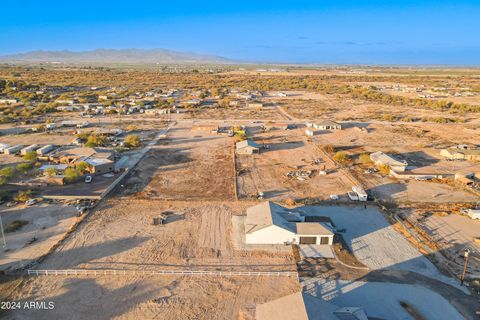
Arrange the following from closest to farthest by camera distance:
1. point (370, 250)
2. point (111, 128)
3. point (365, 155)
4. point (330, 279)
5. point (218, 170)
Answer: point (330, 279) → point (370, 250) → point (218, 170) → point (365, 155) → point (111, 128)

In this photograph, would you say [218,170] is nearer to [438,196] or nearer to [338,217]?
[338,217]

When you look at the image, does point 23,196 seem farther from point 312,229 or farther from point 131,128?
point 131,128

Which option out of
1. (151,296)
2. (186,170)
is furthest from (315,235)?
(186,170)

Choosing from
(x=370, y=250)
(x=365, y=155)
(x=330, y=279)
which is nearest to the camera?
(x=330, y=279)

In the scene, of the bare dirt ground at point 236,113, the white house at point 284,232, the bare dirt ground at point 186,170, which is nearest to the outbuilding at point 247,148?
the bare dirt ground at point 186,170

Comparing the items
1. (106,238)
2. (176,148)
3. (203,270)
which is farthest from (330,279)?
(176,148)
